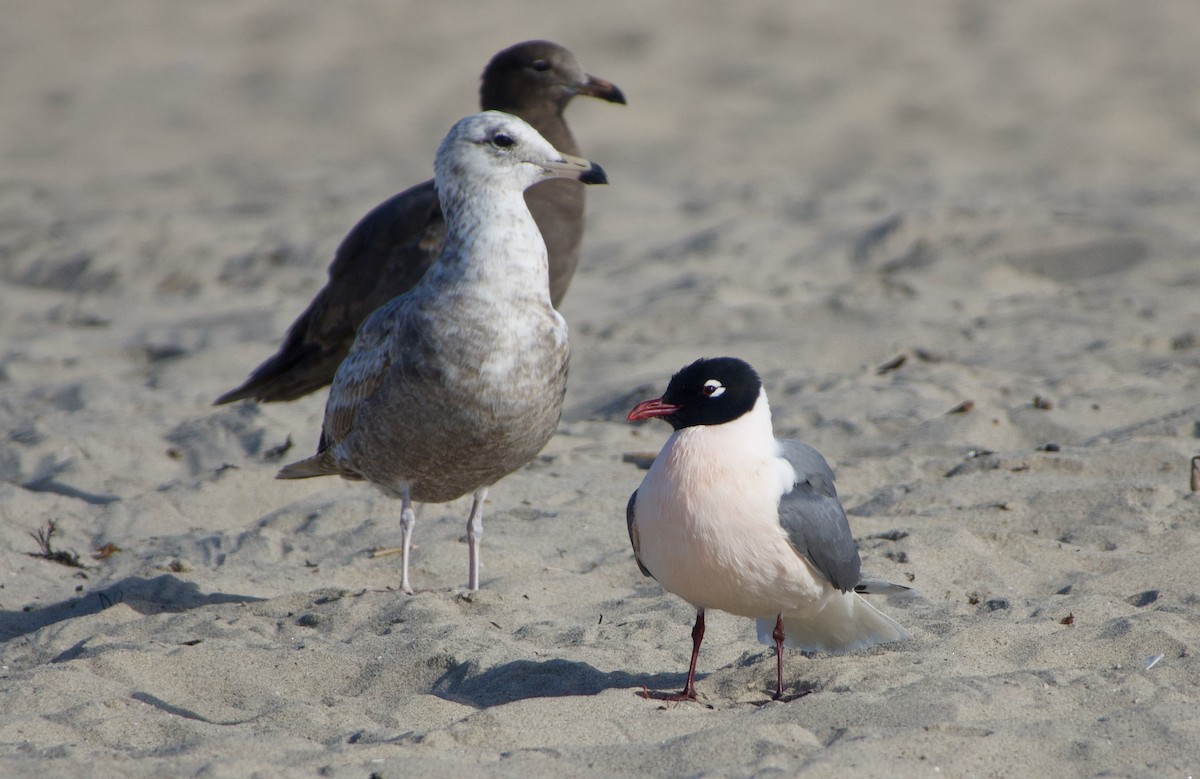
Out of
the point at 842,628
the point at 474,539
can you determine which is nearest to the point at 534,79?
the point at 474,539

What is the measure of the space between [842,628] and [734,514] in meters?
0.71

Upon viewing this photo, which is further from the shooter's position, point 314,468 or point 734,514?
point 314,468

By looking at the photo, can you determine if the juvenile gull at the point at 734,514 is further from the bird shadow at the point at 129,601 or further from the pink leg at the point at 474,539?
the bird shadow at the point at 129,601

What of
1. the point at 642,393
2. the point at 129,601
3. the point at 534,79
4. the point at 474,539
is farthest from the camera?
the point at 534,79

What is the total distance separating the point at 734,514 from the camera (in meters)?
4.12

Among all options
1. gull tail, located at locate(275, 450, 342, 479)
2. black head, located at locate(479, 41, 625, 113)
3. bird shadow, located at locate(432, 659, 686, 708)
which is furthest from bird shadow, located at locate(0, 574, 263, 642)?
black head, located at locate(479, 41, 625, 113)

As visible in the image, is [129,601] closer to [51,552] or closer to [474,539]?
[51,552]

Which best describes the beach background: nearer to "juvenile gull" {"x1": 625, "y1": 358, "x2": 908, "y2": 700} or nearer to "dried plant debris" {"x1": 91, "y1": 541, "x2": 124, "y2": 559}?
"dried plant debris" {"x1": 91, "y1": 541, "x2": 124, "y2": 559}

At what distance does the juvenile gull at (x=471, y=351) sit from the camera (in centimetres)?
510

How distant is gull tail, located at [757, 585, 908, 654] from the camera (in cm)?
452

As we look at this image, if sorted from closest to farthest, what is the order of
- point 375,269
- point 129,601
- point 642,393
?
point 129,601 < point 375,269 < point 642,393

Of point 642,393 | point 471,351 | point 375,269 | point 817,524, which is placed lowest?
point 642,393

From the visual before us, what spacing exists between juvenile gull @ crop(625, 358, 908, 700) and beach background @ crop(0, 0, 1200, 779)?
1.00 ft

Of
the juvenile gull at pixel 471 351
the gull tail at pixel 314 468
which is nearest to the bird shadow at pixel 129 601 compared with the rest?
the gull tail at pixel 314 468
